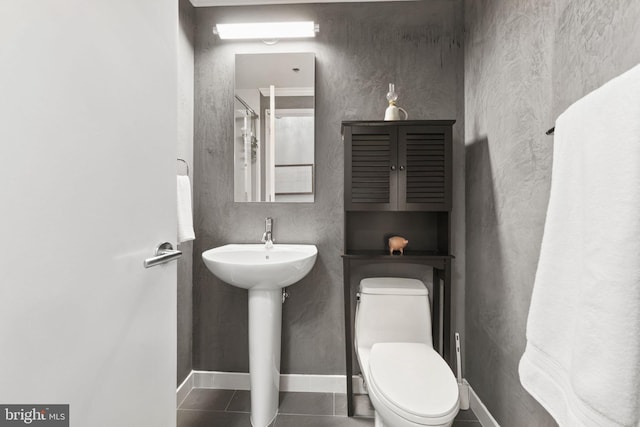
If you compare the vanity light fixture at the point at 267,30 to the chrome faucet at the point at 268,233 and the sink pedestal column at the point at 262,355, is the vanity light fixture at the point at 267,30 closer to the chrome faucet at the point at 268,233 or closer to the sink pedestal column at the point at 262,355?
the chrome faucet at the point at 268,233

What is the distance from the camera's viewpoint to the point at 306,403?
1821mm

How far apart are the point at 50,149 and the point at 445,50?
206cm

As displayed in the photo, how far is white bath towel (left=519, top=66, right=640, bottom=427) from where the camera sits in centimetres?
56

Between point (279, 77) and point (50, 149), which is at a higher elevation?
point (279, 77)

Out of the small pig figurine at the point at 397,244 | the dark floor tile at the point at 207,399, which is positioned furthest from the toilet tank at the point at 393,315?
the dark floor tile at the point at 207,399

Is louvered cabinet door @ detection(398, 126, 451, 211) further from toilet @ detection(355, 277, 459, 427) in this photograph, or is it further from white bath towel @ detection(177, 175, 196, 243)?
white bath towel @ detection(177, 175, 196, 243)

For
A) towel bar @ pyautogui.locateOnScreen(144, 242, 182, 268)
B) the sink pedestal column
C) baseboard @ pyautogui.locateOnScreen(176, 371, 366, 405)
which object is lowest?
baseboard @ pyautogui.locateOnScreen(176, 371, 366, 405)

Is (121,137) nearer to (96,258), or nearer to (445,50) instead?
(96,258)

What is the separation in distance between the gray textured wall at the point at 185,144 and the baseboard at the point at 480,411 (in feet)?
5.50

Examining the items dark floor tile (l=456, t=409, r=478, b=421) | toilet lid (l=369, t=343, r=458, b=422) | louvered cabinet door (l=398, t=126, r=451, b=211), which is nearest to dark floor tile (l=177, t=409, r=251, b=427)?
toilet lid (l=369, t=343, r=458, b=422)

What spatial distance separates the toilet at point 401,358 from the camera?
1.13 meters

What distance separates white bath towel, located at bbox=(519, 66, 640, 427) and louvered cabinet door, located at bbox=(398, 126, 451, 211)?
87 centimetres

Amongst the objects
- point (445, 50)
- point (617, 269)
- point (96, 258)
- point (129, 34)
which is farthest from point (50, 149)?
point (445, 50)

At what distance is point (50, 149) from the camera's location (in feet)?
1.83
